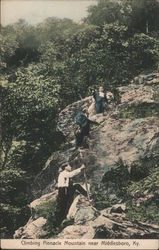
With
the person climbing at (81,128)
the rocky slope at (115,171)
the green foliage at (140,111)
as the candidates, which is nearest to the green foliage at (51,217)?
the rocky slope at (115,171)

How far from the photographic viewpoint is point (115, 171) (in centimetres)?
1095

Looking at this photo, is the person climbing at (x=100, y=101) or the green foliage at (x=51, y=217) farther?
the person climbing at (x=100, y=101)

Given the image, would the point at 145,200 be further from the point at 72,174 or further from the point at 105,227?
the point at 72,174

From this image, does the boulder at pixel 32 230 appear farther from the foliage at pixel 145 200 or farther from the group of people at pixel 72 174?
the foliage at pixel 145 200

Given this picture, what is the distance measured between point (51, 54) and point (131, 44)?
1.80 metres

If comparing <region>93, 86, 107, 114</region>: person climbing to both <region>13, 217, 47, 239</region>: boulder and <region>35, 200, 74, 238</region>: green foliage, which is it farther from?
<region>13, 217, 47, 239</region>: boulder

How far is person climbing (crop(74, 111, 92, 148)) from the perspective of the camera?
1155 centimetres

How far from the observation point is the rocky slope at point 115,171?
1045 centimetres

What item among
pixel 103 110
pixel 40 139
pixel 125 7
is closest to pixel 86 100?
pixel 103 110

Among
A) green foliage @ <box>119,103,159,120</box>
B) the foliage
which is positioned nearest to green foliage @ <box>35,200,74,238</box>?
the foliage

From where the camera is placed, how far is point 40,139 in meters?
11.9

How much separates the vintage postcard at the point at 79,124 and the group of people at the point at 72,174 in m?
0.02

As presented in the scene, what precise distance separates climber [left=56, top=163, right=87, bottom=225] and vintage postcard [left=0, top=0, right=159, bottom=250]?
0.02 metres

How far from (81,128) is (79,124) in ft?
0.40
